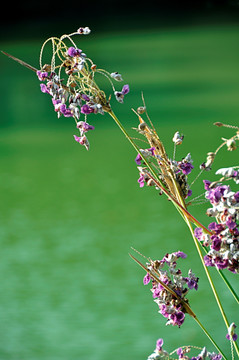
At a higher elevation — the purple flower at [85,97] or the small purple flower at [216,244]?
the purple flower at [85,97]

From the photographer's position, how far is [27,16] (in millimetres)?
11273

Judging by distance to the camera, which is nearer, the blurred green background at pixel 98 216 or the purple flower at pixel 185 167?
the purple flower at pixel 185 167

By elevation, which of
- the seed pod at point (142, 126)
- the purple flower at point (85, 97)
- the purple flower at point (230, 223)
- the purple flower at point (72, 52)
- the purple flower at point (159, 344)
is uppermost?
the purple flower at point (72, 52)

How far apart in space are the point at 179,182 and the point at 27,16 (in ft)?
36.7

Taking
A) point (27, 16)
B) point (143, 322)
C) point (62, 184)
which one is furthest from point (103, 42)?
point (143, 322)

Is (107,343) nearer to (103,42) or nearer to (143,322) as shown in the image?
(143,322)

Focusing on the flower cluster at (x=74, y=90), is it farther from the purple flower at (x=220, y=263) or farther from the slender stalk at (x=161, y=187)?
the purple flower at (x=220, y=263)

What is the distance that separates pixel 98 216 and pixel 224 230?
2605mm

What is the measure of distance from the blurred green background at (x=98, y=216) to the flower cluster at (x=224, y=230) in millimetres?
1389

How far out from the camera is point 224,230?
1.65ft

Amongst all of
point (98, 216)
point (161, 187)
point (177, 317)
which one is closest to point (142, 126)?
point (161, 187)

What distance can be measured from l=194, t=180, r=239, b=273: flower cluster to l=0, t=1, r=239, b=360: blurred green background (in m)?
1.39

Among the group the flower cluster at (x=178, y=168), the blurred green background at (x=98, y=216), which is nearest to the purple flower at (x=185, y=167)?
the flower cluster at (x=178, y=168)

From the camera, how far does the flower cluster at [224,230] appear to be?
0.49 m
